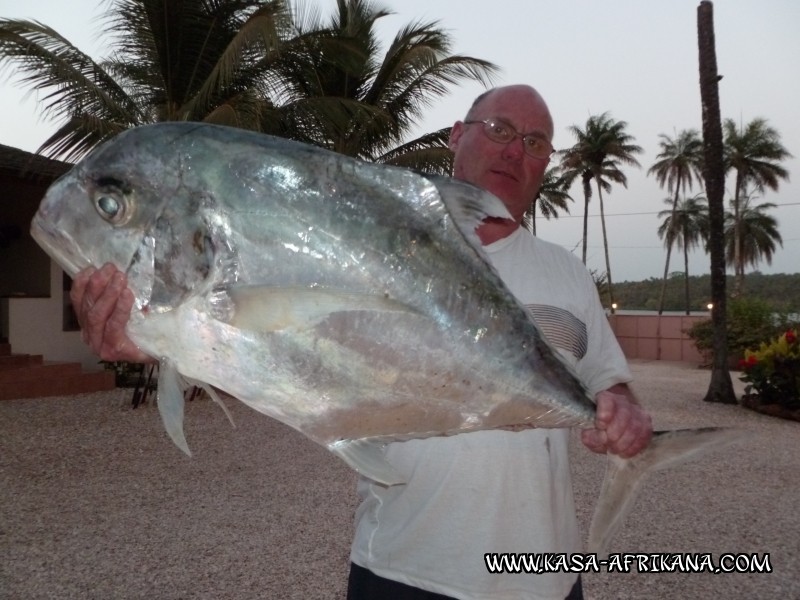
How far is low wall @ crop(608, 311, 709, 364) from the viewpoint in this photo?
2470cm

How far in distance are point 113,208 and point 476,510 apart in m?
1.26

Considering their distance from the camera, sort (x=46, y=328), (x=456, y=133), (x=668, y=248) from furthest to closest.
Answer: (x=668, y=248)
(x=46, y=328)
(x=456, y=133)

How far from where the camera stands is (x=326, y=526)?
17.1 feet

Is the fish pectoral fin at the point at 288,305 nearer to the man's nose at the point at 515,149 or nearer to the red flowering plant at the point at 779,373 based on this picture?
the man's nose at the point at 515,149

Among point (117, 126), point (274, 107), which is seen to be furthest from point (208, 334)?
point (274, 107)

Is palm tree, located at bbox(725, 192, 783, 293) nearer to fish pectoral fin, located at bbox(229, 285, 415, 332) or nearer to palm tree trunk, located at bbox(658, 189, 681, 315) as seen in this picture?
palm tree trunk, located at bbox(658, 189, 681, 315)

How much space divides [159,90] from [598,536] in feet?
35.7

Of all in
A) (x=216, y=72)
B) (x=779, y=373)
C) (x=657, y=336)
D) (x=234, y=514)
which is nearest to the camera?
(x=234, y=514)

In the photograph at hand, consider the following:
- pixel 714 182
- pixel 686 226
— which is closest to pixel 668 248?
pixel 686 226

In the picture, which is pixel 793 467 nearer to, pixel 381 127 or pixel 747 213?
pixel 381 127

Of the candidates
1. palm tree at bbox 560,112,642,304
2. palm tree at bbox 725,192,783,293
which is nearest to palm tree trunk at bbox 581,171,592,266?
palm tree at bbox 560,112,642,304

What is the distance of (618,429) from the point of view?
69.2 inches

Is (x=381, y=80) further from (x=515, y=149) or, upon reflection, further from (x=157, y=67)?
(x=515, y=149)

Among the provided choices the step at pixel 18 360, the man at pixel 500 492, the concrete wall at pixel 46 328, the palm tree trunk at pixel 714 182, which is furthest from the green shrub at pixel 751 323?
the man at pixel 500 492
